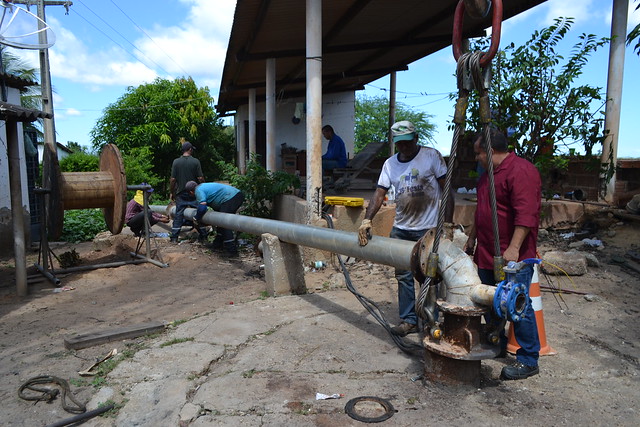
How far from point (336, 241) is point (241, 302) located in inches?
72.0

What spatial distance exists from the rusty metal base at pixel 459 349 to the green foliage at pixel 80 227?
9.85 metres

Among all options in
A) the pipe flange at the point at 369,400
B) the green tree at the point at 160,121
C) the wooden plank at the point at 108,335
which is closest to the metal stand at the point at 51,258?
the wooden plank at the point at 108,335

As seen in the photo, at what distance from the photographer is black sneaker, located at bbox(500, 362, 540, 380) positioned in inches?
124

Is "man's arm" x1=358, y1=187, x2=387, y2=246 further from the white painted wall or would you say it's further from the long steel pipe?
the white painted wall

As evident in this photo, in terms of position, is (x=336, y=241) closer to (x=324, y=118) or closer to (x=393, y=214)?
(x=393, y=214)

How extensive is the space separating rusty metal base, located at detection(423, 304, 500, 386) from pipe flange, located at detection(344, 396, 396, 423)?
396 millimetres

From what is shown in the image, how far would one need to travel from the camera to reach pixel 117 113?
21641mm

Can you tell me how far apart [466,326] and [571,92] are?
198 inches

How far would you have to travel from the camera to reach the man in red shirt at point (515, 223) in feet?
10.3

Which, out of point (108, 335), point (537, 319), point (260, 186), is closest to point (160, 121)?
point (260, 186)

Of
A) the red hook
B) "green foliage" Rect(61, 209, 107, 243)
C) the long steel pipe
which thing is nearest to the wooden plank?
the long steel pipe

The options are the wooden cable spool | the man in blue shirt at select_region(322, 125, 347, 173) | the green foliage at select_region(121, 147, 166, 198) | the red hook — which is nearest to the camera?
the red hook

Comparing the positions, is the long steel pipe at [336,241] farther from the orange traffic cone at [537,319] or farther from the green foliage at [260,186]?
the green foliage at [260,186]

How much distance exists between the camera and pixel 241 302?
5.74 metres
